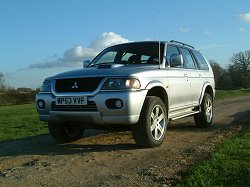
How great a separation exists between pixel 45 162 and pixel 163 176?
1.86m

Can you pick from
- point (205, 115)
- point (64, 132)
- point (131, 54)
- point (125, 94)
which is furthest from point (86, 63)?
point (205, 115)

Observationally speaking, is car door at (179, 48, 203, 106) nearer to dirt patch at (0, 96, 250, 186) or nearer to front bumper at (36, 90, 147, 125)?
dirt patch at (0, 96, 250, 186)

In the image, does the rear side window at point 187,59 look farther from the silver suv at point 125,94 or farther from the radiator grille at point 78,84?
the radiator grille at point 78,84

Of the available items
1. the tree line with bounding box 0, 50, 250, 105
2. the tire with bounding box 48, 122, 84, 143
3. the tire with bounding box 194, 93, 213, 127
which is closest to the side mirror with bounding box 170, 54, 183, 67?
the tire with bounding box 194, 93, 213, 127

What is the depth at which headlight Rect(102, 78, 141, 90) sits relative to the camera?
6297 mm

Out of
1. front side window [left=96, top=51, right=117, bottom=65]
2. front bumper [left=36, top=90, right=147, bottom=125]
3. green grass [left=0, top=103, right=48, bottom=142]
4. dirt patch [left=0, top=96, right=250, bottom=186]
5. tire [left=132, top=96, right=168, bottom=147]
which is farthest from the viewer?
green grass [left=0, top=103, right=48, bottom=142]

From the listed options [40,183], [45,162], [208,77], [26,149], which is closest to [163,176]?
[40,183]

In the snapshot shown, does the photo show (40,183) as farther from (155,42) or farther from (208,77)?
(208,77)

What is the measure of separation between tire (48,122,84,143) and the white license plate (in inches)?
27.2

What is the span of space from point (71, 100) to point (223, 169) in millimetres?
2660

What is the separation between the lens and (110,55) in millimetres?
8508

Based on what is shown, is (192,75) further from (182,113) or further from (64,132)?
(64,132)

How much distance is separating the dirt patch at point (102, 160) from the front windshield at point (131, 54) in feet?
5.02

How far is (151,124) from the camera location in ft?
22.2
